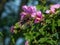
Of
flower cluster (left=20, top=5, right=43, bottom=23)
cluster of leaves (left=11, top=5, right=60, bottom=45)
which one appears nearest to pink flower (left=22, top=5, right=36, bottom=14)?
flower cluster (left=20, top=5, right=43, bottom=23)

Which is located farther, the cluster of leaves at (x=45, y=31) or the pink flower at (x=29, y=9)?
the pink flower at (x=29, y=9)

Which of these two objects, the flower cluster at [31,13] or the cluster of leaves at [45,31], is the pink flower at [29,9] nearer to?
the flower cluster at [31,13]

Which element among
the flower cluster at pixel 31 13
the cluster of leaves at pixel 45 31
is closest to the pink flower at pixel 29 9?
the flower cluster at pixel 31 13

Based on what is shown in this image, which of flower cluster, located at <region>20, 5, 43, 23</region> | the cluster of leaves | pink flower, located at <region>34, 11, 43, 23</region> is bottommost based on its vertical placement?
the cluster of leaves

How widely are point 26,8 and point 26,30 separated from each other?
7.5 inches

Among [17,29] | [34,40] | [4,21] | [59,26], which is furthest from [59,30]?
[4,21]

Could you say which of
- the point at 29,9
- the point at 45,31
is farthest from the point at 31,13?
the point at 45,31

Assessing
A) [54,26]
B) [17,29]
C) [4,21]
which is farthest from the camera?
[4,21]

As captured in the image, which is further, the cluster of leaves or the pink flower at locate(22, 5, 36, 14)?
the pink flower at locate(22, 5, 36, 14)

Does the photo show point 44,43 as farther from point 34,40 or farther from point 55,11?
point 55,11

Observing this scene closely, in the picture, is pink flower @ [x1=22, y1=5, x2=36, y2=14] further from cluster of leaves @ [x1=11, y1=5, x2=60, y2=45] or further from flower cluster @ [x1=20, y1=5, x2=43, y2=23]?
cluster of leaves @ [x1=11, y1=5, x2=60, y2=45]

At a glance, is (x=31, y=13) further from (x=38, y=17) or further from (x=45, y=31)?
(x=45, y=31)

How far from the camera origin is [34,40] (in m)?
2.88

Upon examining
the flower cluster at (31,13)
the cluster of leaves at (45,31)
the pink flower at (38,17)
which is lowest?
the cluster of leaves at (45,31)
